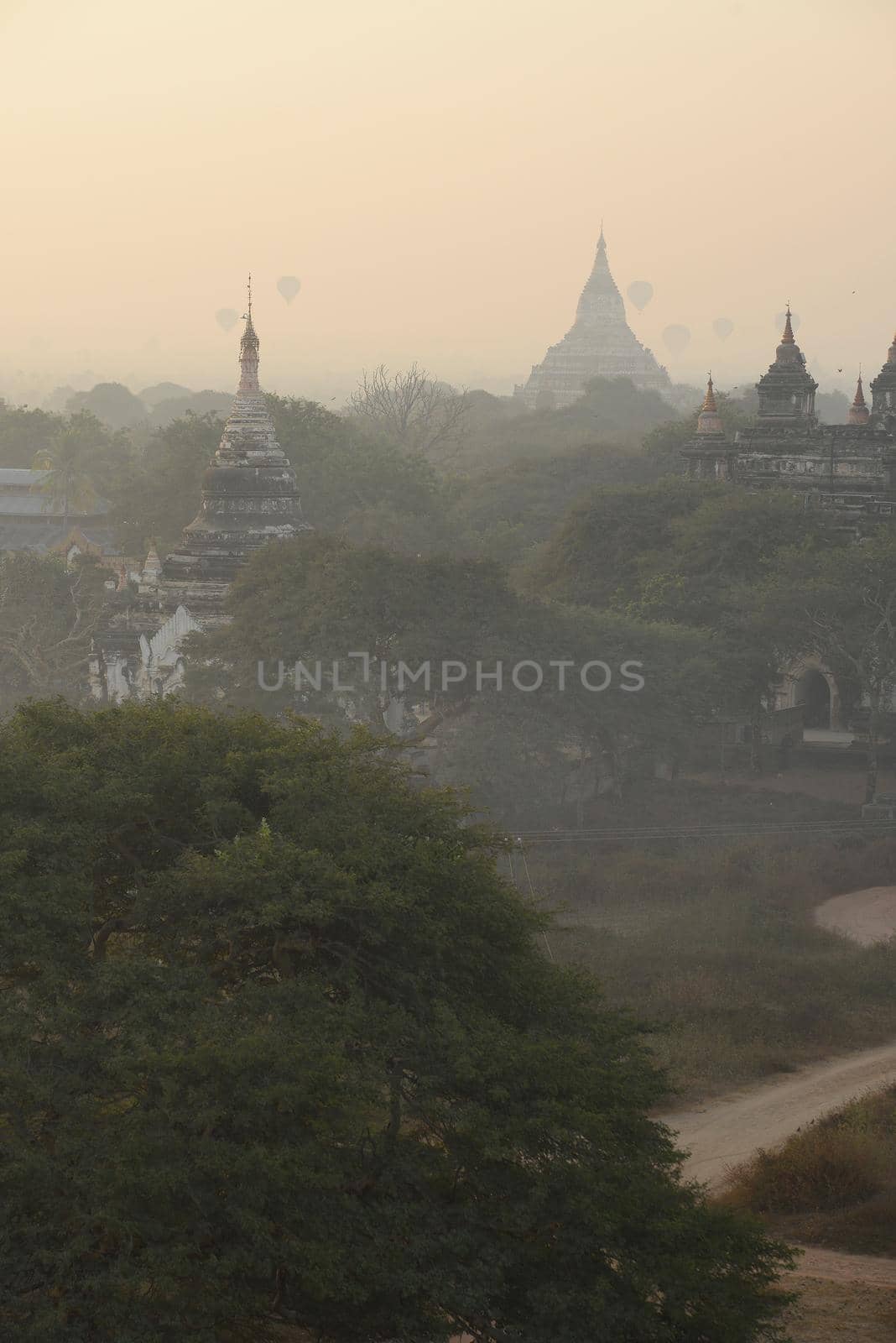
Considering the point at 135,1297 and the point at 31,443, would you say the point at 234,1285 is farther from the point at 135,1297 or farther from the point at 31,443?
the point at 31,443

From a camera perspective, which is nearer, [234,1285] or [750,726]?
[234,1285]

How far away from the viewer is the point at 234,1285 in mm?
12867

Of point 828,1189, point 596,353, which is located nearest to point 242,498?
point 828,1189

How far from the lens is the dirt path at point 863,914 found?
29531mm

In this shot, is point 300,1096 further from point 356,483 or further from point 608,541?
point 356,483

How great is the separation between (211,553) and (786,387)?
69.9ft

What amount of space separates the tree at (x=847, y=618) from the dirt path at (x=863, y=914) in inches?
247

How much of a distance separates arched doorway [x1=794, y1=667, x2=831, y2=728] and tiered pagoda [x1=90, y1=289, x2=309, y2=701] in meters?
13.1

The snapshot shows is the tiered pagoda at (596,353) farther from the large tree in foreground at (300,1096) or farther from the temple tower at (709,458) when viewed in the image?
the large tree in foreground at (300,1096)

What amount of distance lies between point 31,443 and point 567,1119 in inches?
3101

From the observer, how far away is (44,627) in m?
44.6

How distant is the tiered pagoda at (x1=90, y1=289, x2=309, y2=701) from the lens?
137 feet

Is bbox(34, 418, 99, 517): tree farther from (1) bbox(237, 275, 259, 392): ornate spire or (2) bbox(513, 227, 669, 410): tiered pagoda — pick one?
(2) bbox(513, 227, 669, 410): tiered pagoda

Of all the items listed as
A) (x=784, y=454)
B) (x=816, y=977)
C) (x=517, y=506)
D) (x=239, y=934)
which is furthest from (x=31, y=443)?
(x=239, y=934)
